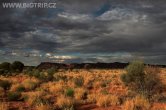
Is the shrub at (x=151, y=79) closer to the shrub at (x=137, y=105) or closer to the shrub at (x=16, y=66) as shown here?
the shrub at (x=137, y=105)

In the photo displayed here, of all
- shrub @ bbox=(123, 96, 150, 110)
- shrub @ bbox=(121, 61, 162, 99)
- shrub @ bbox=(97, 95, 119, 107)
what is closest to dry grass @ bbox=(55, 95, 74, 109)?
shrub @ bbox=(97, 95, 119, 107)

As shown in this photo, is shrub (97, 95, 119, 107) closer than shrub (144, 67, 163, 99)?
Yes

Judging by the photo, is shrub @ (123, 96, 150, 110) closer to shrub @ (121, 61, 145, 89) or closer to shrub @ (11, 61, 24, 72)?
shrub @ (121, 61, 145, 89)

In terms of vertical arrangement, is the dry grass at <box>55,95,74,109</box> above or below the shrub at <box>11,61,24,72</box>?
above

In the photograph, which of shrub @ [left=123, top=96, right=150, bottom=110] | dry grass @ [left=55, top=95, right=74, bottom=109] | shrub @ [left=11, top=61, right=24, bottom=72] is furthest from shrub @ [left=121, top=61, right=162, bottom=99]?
shrub @ [left=11, top=61, right=24, bottom=72]

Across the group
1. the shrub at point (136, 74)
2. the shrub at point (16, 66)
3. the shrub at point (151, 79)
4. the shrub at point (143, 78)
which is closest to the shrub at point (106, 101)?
the shrub at point (143, 78)

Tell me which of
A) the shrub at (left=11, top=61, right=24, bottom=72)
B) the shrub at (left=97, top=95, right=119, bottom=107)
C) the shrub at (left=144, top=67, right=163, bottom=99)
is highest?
the shrub at (left=144, top=67, right=163, bottom=99)

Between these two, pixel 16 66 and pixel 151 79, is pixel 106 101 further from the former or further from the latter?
pixel 16 66

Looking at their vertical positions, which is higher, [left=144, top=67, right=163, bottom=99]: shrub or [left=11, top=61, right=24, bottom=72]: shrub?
[left=144, top=67, right=163, bottom=99]: shrub

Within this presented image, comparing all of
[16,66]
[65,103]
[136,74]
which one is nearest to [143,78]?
[136,74]

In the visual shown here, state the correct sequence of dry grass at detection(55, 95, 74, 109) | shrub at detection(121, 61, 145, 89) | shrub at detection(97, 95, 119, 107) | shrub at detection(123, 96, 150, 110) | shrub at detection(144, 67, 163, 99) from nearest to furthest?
shrub at detection(123, 96, 150, 110) → dry grass at detection(55, 95, 74, 109) → shrub at detection(97, 95, 119, 107) → shrub at detection(144, 67, 163, 99) → shrub at detection(121, 61, 145, 89)

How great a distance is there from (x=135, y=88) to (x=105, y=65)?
4700 inches

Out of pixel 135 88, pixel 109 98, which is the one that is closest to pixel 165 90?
pixel 135 88

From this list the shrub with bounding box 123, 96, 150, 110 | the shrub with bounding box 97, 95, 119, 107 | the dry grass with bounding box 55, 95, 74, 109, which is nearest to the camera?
the shrub with bounding box 123, 96, 150, 110
